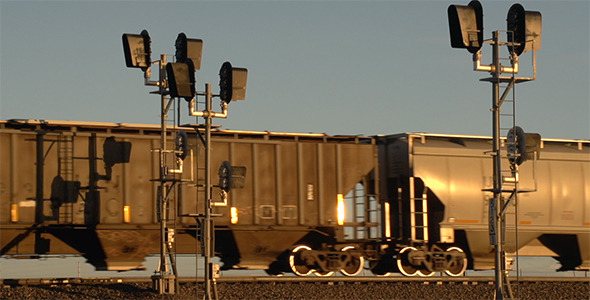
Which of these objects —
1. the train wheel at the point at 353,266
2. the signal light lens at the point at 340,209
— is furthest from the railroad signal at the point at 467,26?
the train wheel at the point at 353,266

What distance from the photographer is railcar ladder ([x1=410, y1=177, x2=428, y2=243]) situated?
2867 centimetres

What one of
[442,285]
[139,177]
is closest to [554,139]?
[442,285]

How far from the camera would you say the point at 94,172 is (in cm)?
2578

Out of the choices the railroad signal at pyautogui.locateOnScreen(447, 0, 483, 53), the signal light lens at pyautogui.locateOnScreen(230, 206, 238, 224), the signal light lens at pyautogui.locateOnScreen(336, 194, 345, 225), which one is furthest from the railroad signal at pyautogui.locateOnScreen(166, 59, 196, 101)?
the signal light lens at pyautogui.locateOnScreen(336, 194, 345, 225)

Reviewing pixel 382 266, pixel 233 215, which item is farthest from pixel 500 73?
pixel 382 266

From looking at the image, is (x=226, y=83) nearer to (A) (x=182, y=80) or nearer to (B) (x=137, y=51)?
(A) (x=182, y=80)

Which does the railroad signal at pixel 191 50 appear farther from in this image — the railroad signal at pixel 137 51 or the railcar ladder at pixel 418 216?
the railcar ladder at pixel 418 216

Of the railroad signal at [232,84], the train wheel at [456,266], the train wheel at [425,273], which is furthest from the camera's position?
the train wheel at [456,266]

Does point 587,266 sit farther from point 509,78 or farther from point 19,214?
point 19,214

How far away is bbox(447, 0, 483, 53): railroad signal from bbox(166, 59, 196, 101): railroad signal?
581cm

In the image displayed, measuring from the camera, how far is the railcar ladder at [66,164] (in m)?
25.4

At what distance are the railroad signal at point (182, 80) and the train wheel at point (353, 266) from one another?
30.8ft

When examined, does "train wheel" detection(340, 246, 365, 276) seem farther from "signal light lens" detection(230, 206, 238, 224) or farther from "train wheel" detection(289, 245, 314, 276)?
"signal light lens" detection(230, 206, 238, 224)

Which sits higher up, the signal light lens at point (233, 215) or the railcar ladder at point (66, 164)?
the railcar ladder at point (66, 164)
